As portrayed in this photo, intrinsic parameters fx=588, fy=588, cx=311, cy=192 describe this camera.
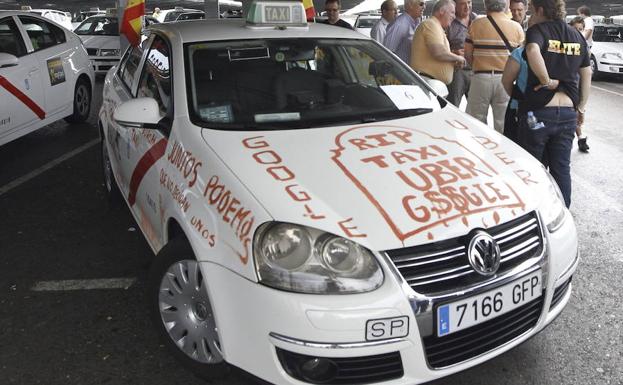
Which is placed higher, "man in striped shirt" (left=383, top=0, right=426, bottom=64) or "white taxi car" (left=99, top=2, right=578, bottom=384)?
"man in striped shirt" (left=383, top=0, right=426, bottom=64)

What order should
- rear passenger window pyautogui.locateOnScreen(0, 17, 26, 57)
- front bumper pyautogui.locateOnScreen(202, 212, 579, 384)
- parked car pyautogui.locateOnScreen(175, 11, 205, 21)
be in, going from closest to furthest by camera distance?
Result: front bumper pyautogui.locateOnScreen(202, 212, 579, 384), rear passenger window pyautogui.locateOnScreen(0, 17, 26, 57), parked car pyautogui.locateOnScreen(175, 11, 205, 21)

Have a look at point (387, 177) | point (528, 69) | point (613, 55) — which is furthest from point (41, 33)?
point (613, 55)

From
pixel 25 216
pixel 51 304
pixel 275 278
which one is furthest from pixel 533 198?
pixel 25 216

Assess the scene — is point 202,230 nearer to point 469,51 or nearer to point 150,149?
point 150,149

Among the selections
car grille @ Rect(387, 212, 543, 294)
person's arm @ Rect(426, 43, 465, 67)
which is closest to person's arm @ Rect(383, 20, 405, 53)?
person's arm @ Rect(426, 43, 465, 67)

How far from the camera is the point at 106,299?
126 inches

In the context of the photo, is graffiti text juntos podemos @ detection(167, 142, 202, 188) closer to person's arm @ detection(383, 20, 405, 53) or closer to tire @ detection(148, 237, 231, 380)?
tire @ detection(148, 237, 231, 380)

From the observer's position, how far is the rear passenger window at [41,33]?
252 inches

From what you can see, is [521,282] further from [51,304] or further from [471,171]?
[51,304]

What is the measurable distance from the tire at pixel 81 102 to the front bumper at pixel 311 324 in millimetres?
6203

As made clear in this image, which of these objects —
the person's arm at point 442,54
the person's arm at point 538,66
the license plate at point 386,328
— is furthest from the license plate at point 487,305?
the person's arm at point 442,54

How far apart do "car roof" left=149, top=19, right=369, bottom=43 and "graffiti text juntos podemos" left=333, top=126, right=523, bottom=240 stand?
0.98 meters

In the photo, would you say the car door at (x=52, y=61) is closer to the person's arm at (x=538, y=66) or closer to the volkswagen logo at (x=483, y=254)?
the person's arm at (x=538, y=66)

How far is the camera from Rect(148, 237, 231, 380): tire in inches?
91.7
